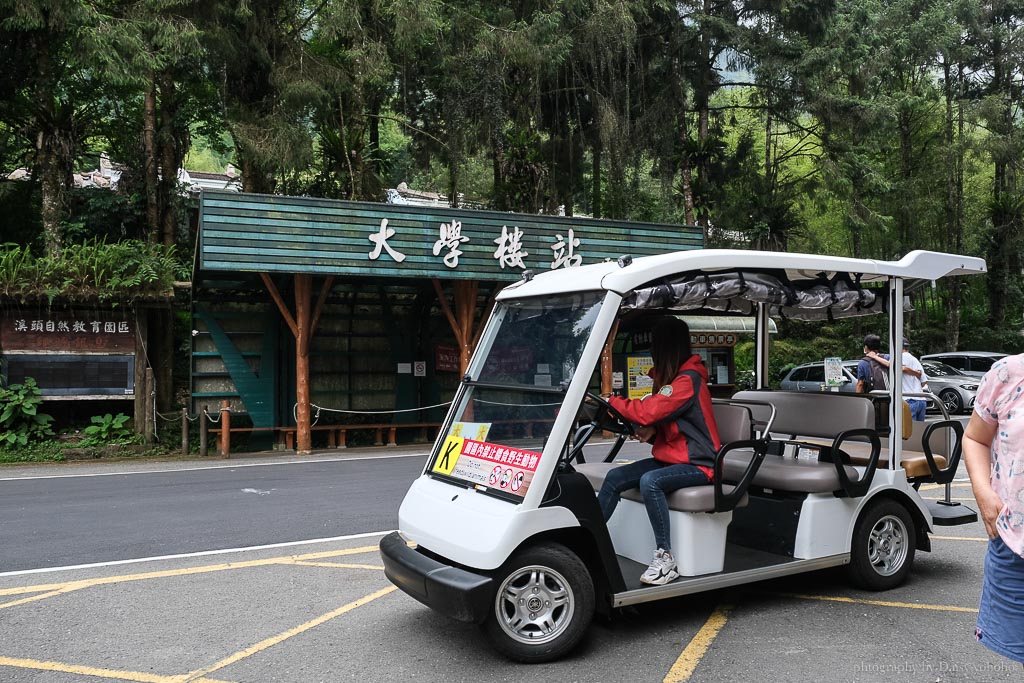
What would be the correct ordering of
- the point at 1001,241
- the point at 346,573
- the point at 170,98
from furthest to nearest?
the point at 1001,241 < the point at 170,98 < the point at 346,573

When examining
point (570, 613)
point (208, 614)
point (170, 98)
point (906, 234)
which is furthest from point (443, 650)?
point (906, 234)

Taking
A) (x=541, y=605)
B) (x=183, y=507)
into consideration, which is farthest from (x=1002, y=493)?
(x=183, y=507)

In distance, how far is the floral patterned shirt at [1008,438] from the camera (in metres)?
2.82

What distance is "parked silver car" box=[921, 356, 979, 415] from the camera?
21.3 meters

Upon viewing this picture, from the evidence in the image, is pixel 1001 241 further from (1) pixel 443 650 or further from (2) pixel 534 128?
(1) pixel 443 650

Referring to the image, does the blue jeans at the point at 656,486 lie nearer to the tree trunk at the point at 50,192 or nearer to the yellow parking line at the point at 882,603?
the yellow parking line at the point at 882,603

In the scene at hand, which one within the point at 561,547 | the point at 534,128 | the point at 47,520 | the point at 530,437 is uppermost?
the point at 534,128

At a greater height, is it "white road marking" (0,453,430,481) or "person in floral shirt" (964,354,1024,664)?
"person in floral shirt" (964,354,1024,664)

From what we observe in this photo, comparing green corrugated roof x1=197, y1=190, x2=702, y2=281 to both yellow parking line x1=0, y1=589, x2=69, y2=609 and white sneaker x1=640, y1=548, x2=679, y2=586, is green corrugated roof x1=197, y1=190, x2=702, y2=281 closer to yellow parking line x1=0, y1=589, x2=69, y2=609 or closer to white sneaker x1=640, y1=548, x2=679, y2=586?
yellow parking line x1=0, y1=589, x2=69, y2=609

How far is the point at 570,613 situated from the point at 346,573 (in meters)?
2.60

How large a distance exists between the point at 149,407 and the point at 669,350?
12629mm

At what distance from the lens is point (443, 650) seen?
4.64m

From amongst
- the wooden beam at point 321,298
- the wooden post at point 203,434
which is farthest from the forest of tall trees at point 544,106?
Result: the wooden post at point 203,434

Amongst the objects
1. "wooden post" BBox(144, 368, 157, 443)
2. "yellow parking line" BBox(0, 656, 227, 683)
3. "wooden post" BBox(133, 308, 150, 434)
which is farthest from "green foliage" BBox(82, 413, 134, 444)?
"yellow parking line" BBox(0, 656, 227, 683)
